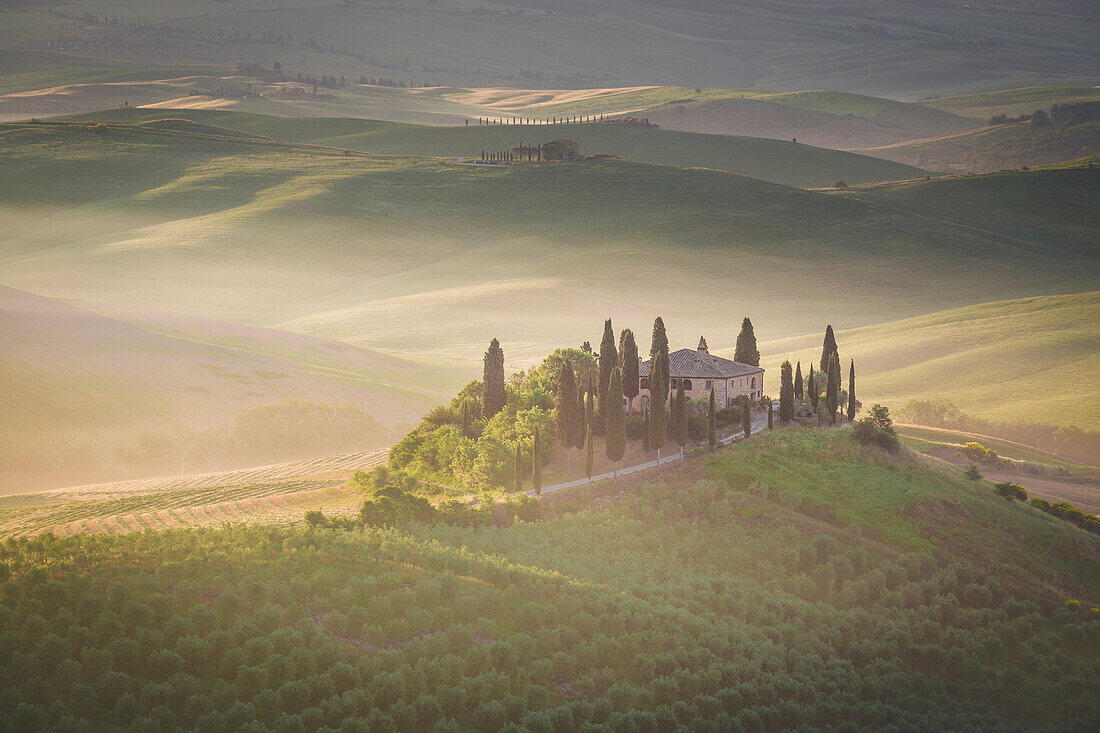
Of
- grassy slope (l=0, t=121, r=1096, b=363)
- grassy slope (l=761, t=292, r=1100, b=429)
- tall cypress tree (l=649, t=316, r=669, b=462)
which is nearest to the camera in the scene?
tall cypress tree (l=649, t=316, r=669, b=462)

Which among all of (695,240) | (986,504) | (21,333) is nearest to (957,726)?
(986,504)

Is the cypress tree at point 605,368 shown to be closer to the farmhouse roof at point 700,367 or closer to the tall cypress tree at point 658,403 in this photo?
the tall cypress tree at point 658,403

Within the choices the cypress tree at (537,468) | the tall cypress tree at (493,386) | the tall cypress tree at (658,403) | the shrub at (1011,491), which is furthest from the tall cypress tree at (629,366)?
the shrub at (1011,491)

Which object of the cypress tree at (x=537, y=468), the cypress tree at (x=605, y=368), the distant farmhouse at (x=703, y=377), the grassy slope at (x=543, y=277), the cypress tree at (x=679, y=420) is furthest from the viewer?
the grassy slope at (x=543, y=277)

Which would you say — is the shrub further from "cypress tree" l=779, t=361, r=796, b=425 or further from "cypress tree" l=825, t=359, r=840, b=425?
"cypress tree" l=779, t=361, r=796, b=425

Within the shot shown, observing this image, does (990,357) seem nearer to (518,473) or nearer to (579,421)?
(579,421)

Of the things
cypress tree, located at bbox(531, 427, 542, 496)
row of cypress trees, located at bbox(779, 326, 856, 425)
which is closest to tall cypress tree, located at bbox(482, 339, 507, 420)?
cypress tree, located at bbox(531, 427, 542, 496)
